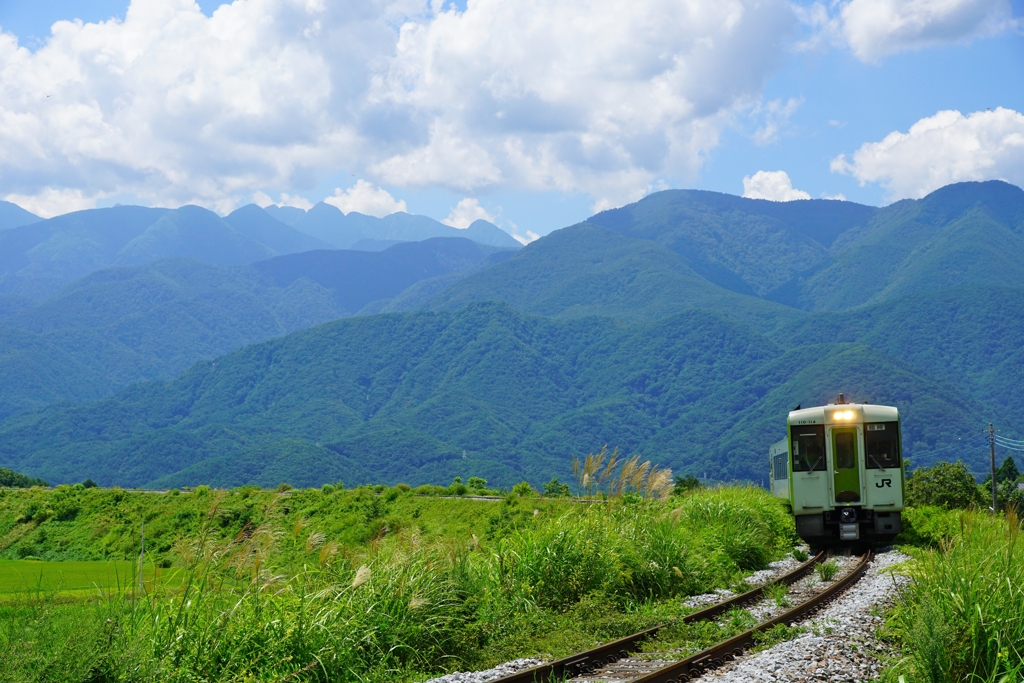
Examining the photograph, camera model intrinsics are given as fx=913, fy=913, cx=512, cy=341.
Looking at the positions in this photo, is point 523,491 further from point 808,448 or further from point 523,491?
point 808,448

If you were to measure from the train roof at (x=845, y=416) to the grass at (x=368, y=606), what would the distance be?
217 inches

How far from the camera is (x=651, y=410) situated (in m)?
163

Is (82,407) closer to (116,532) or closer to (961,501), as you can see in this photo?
(116,532)

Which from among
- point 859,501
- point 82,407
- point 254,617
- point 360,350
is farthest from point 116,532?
point 360,350

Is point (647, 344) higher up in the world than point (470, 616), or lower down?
higher up

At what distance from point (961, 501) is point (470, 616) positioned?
40.8m

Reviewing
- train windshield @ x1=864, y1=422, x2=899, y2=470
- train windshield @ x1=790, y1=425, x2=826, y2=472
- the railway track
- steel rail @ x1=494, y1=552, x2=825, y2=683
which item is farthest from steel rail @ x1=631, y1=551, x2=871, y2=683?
train windshield @ x1=864, y1=422, x2=899, y2=470

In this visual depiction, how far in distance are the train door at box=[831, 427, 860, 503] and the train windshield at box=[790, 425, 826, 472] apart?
230 millimetres

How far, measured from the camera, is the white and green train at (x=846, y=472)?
661 inches

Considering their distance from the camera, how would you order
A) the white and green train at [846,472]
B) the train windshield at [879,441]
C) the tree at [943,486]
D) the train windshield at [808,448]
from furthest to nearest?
the tree at [943,486] → the train windshield at [808,448] → the train windshield at [879,441] → the white and green train at [846,472]

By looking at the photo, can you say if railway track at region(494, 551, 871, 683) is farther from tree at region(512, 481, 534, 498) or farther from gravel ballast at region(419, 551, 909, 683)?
tree at region(512, 481, 534, 498)

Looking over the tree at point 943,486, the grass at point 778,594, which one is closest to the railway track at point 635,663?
the grass at point 778,594

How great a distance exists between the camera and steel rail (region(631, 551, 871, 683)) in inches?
284

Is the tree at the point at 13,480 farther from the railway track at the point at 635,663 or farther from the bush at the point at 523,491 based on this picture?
the railway track at the point at 635,663
